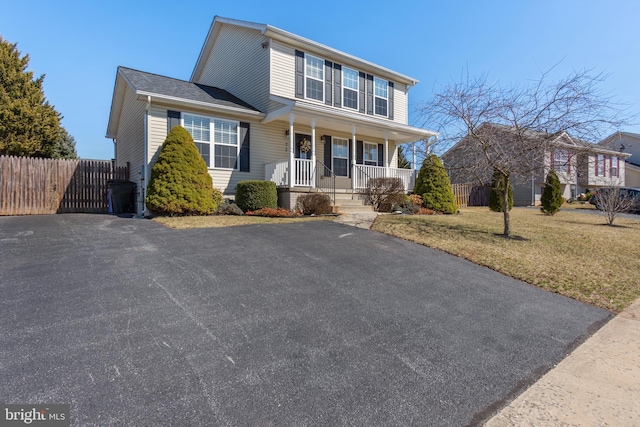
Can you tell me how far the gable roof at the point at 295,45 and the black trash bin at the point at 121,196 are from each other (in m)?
8.04

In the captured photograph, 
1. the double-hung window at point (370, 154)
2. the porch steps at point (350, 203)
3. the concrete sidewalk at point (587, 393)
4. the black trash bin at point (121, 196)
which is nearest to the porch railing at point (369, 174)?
the porch steps at point (350, 203)

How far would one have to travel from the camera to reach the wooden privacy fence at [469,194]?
19.9m

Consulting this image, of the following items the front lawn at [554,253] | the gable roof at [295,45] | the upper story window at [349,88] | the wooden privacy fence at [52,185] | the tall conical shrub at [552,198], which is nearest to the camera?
the front lawn at [554,253]

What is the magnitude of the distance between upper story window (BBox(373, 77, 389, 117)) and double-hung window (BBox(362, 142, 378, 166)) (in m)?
1.82

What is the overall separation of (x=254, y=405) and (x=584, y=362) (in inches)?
122

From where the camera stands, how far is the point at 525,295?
4703 mm

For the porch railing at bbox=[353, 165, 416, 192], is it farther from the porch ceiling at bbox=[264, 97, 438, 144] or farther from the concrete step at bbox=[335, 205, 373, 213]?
the porch ceiling at bbox=[264, 97, 438, 144]

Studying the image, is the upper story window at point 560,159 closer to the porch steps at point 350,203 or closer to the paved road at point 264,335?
the paved road at point 264,335

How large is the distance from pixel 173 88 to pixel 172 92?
2.47ft

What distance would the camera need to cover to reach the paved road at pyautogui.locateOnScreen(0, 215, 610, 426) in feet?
6.93

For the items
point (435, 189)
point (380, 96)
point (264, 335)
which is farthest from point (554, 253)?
point (380, 96)

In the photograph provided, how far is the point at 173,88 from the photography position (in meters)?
11.9

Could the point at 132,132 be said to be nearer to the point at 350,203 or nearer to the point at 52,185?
the point at 52,185

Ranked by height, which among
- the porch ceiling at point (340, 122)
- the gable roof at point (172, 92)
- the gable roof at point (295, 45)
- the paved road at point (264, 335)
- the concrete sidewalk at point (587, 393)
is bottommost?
the concrete sidewalk at point (587, 393)
